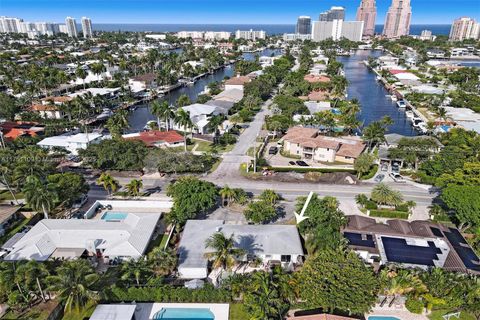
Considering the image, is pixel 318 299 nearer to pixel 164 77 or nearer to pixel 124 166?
pixel 124 166

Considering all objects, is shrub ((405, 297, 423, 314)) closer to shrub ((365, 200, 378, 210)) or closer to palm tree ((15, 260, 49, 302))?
shrub ((365, 200, 378, 210))

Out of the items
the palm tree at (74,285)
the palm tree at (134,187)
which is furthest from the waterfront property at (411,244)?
the palm tree at (134,187)

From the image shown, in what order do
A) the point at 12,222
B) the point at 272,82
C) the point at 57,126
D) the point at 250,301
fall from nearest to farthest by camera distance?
the point at 250,301
the point at 12,222
the point at 57,126
the point at 272,82

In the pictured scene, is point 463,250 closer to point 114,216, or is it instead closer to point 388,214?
point 388,214

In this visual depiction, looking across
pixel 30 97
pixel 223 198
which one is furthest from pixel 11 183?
pixel 30 97

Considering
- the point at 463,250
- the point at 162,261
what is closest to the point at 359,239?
the point at 463,250

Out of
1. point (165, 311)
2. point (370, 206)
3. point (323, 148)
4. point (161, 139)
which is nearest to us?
point (165, 311)

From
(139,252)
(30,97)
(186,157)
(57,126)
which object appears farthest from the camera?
(30,97)
